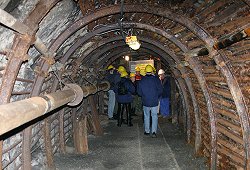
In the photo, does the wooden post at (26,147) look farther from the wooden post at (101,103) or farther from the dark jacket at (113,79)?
the wooden post at (101,103)

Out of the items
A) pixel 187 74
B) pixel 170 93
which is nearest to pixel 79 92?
pixel 187 74

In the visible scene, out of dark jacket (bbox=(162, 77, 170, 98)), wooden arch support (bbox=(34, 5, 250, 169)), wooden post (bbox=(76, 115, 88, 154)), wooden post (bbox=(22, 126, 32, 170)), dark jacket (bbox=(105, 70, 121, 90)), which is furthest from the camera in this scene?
dark jacket (bbox=(162, 77, 170, 98))

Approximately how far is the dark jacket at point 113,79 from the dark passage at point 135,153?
8.48 feet

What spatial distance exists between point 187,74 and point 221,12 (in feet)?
10.6

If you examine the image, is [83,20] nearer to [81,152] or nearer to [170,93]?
[81,152]

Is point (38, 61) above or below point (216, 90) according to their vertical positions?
above

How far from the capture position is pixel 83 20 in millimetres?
5148

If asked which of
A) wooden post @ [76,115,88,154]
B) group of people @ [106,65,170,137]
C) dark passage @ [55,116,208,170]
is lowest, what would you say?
dark passage @ [55,116,208,170]

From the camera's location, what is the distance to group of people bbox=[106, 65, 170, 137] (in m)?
9.37

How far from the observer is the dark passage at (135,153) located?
6.70 metres

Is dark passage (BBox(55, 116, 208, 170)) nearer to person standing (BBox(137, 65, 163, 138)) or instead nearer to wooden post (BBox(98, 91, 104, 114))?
person standing (BBox(137, 65, 163, 138))

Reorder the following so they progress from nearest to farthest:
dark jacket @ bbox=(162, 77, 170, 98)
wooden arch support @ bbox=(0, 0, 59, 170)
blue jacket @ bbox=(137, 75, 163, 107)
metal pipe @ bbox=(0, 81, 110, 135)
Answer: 1. metal pipe @ bbox=(0, 81, 110, 135)
2. wooden arch support @ bbox=(0, 0, 59, 170)
3. blue jacket @ bbox=(137, 75, 163, 107)
4. dark jacket @ bbox=(162, 77, 170, 98)

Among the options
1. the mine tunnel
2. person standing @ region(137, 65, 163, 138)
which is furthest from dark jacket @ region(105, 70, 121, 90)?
the mine tunnel

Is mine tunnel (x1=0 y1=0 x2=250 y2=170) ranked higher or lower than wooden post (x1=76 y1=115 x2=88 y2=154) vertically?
higher
